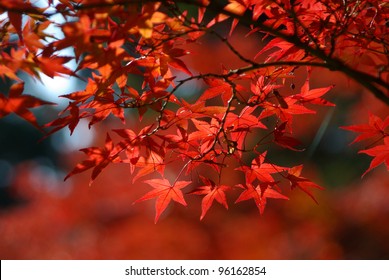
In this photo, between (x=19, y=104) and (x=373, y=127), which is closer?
(x=19, y=104)

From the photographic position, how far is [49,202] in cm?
404

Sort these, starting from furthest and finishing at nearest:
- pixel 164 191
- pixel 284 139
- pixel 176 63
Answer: pixel 164 191 → pixel 284 139 → pixel 176 63

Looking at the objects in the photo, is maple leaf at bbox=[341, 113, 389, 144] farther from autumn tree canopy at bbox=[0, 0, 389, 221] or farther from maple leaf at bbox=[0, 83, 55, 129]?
maple leaf at bbox=[0, 83, 55, 129]

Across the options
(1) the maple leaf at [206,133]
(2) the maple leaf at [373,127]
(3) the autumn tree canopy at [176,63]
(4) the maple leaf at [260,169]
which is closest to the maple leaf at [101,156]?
(3) the autumn tree canopy at [176,63]

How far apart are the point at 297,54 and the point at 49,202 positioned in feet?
11.5

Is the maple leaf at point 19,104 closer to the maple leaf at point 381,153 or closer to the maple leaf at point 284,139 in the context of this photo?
the maple leaf at point 284,139

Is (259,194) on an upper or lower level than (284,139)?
lower

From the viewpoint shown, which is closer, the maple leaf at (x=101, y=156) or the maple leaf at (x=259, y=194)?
the maple leaf at (x=101, y=156)

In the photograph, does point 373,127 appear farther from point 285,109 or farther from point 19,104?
point 19,104

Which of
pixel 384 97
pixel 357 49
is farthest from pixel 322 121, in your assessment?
pixel 384 97

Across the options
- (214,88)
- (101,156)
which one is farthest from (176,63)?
(101,156)

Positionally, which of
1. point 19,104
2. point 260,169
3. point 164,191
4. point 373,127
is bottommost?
point 164,191

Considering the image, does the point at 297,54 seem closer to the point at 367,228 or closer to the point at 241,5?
the point at 241,5

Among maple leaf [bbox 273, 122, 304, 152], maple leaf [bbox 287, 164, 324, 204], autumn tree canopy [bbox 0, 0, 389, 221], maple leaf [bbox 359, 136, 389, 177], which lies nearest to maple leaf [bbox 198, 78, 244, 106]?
autumn tree canopy [bbox 0, 0, 389, 221]
